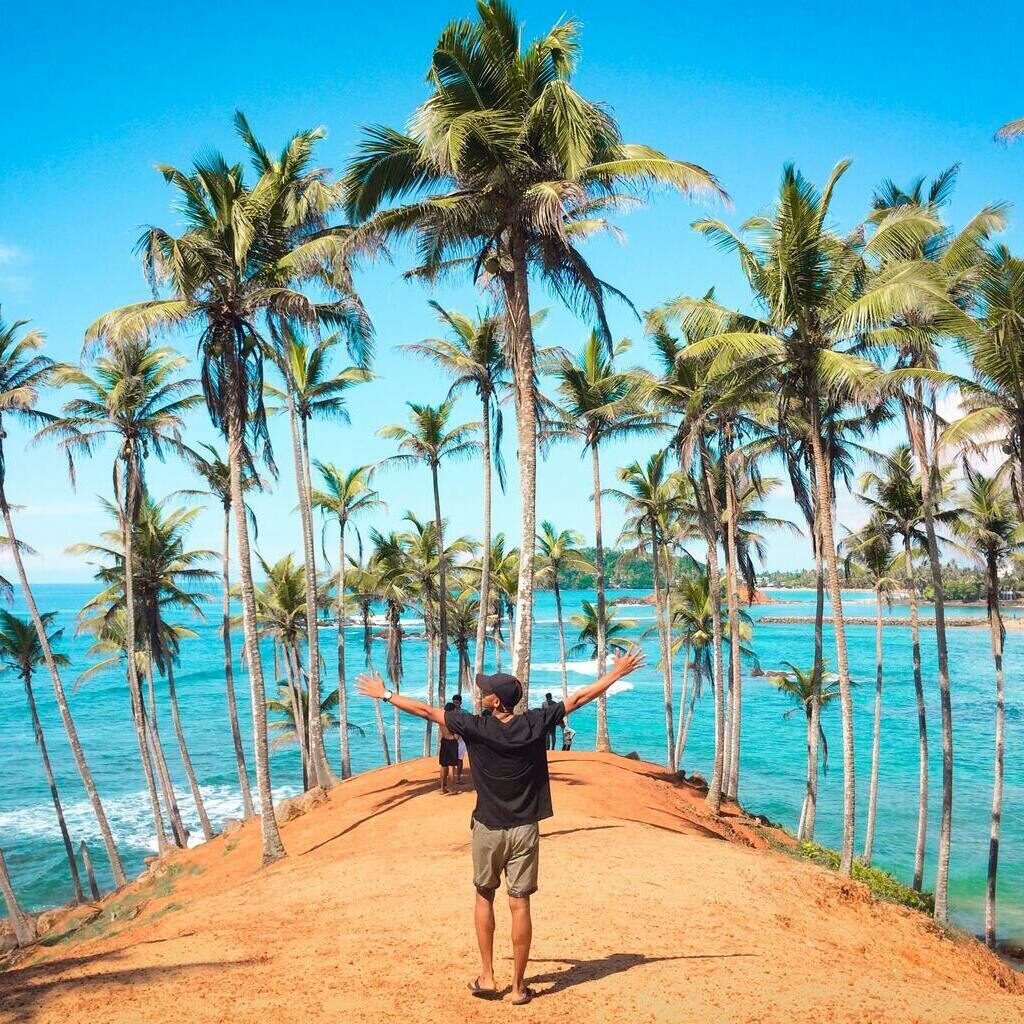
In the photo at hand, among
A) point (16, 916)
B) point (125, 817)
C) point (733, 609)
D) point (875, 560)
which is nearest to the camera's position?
point (16, 916)

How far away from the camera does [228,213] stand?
14367 mm

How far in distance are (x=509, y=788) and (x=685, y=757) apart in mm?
45843

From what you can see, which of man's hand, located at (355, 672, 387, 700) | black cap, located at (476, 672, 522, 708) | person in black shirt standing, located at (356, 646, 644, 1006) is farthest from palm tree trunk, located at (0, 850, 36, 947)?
black cap, located at (476, 672, 522, 708)

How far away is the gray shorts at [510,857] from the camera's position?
17.5ft

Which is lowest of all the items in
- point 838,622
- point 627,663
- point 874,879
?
point 874,879

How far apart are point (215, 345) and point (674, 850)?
37.6 feet

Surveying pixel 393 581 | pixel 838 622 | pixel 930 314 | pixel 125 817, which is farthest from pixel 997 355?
pixel 125 817

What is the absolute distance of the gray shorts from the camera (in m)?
5.32

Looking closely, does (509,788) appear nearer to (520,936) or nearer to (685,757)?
(520,936)

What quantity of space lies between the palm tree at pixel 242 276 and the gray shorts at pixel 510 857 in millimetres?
9924

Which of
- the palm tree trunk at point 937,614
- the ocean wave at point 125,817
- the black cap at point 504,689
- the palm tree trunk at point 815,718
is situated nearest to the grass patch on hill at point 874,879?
the palm tree trunk at point 937,614

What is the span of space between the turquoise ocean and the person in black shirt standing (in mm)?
5122

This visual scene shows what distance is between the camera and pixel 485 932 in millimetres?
5477

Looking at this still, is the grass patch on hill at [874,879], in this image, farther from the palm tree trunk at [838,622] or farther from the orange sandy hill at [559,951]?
the orange sandy hill at [559,951]
